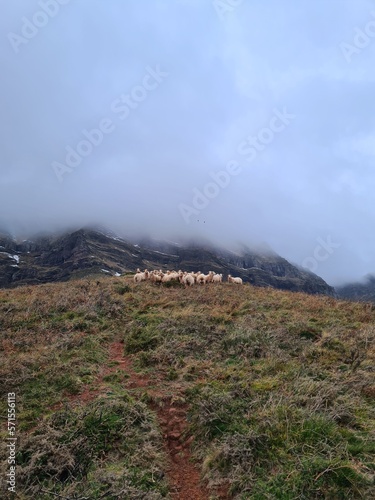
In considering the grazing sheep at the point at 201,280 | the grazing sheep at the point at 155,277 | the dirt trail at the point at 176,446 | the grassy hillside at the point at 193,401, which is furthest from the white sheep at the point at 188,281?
the dirt trail at the point at 176,446

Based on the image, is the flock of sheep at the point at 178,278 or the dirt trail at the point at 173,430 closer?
the dirt trail at the point at 173,430

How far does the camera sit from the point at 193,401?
864cm

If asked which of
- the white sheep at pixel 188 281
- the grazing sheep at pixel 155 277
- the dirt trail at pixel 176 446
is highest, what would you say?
the white sheep at pixel 188 281

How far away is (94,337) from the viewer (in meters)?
13.0

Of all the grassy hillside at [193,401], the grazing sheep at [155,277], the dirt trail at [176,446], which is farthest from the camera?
the grazing sheep at [155,277]

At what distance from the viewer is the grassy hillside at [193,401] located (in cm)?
627

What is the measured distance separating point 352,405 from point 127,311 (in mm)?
10610

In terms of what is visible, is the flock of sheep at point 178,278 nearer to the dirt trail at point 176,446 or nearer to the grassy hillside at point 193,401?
the grassy hillside at point 193,401

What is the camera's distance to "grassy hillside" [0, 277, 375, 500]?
6.27 m

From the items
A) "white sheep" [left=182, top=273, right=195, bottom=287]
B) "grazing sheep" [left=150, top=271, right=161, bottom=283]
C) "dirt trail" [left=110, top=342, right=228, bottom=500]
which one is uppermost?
"white sheep" [left=182, top=273, right=195, bottom=287]

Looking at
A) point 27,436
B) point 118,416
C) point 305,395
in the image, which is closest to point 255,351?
point 305,395

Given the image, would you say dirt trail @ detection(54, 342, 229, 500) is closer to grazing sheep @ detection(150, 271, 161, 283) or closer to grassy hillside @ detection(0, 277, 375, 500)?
grassy hillside @ detection(0, 277, 375, 500)

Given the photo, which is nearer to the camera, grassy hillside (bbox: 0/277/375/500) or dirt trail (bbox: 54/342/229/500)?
grassy hillside (bbox: 0/277/375/500)

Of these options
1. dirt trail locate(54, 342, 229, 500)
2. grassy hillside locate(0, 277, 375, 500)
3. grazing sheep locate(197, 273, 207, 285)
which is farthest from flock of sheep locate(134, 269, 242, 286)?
dirt trail locate(54, 342, 229, 500)
